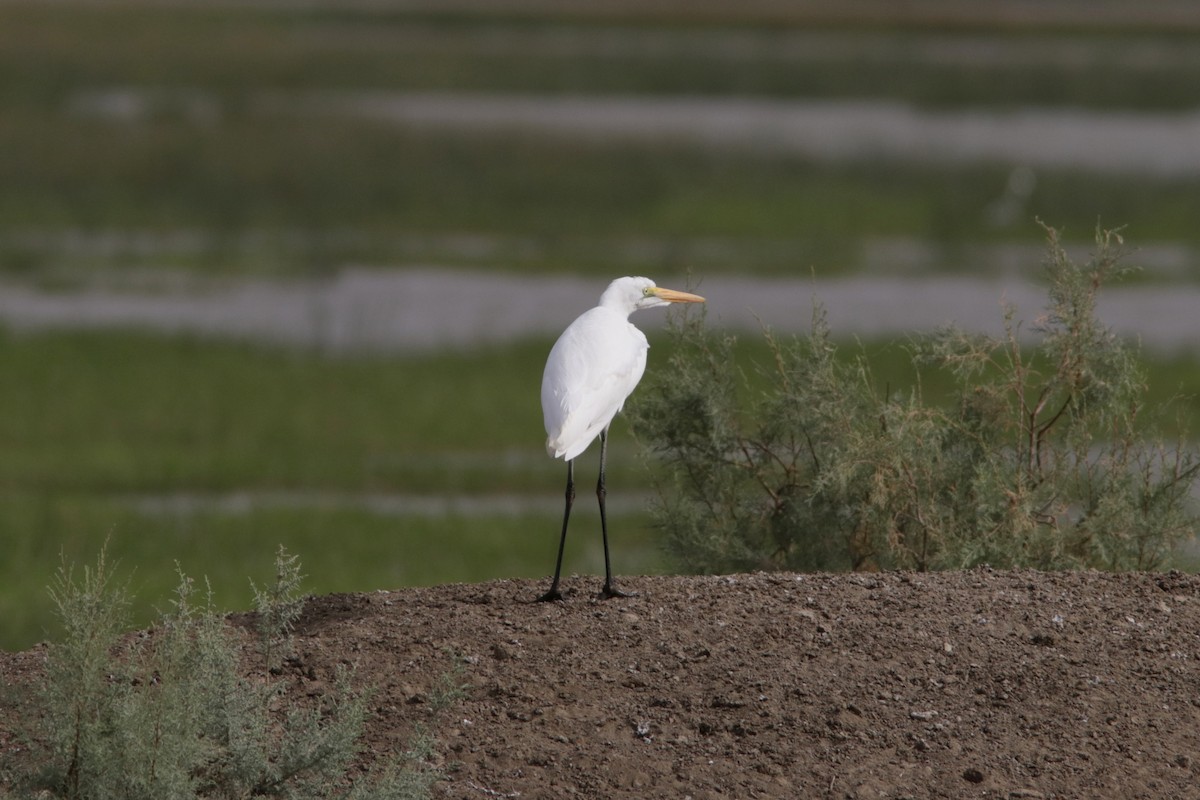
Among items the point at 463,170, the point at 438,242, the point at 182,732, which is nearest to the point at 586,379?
the point at 182,732

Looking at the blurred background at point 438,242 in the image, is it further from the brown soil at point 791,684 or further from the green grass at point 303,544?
the brown soil at point 791,684

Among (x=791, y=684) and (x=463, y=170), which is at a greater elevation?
(x=463, y=170)

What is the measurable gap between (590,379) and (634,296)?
0.52 m

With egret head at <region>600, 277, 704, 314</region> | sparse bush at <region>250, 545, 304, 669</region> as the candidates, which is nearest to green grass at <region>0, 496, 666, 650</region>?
egret head at <region>600, 277, 704, 314</region>

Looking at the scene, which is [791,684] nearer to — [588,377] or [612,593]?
[612,593]

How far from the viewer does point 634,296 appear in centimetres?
573

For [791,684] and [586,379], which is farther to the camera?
[586,379]

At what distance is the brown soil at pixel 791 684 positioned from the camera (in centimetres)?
442

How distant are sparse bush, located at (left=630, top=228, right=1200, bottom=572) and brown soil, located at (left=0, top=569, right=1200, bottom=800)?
59 centimetres

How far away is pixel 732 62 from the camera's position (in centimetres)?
5231

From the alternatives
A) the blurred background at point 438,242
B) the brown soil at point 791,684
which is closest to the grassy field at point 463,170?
the blurred background at point 438,242

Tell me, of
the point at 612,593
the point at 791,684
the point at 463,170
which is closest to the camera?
the point at 791,684

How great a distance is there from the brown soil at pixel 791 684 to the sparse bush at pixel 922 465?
23.4 inches

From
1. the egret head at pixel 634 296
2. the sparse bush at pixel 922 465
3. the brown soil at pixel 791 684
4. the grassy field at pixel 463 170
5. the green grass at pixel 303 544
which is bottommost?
the green grass at pixel 303 544
